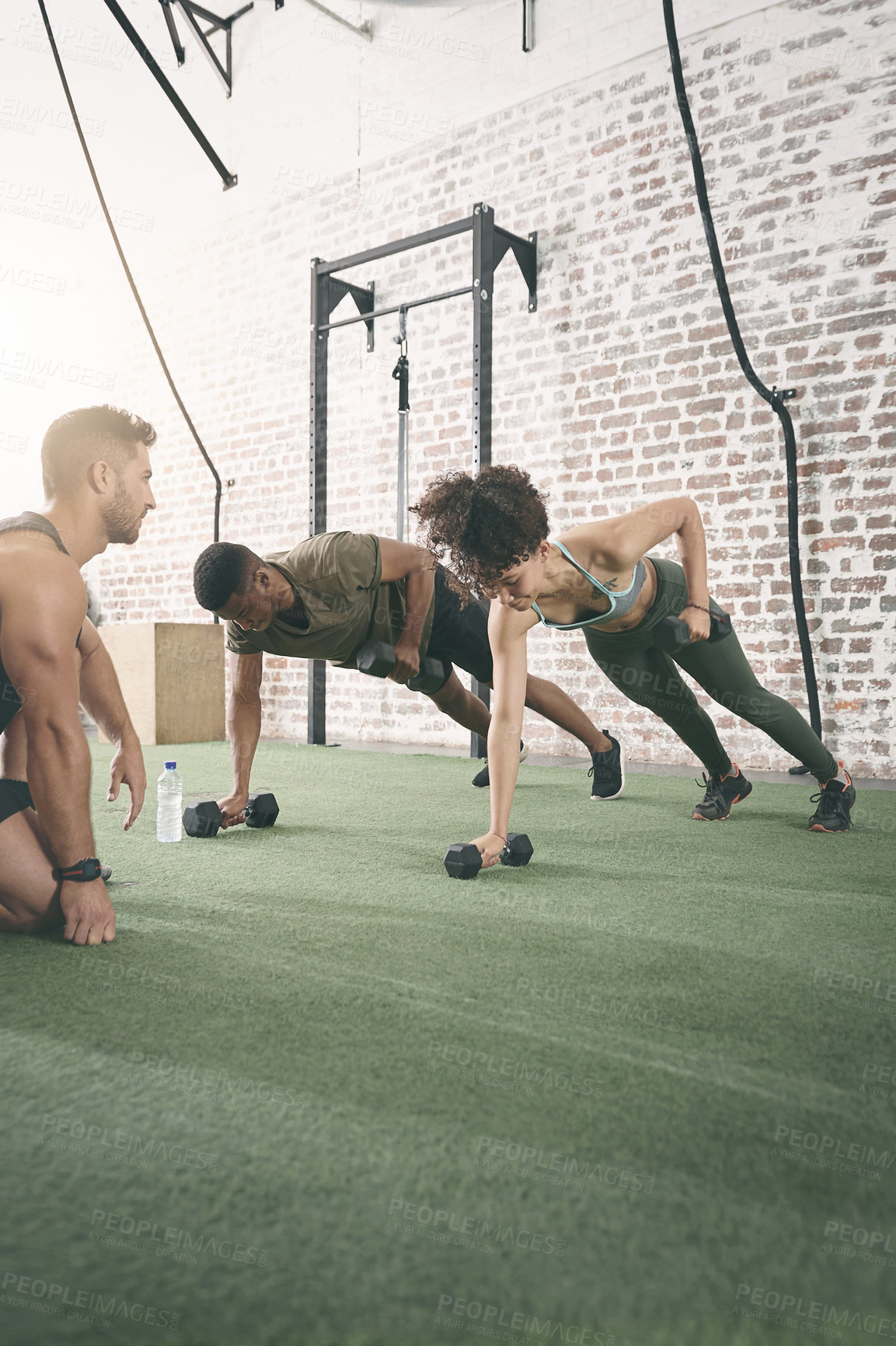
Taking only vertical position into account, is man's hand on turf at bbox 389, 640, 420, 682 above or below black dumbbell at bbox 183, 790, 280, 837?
above

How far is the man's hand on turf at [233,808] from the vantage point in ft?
9.37

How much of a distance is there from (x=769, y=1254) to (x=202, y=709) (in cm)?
536

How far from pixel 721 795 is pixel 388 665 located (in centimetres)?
122

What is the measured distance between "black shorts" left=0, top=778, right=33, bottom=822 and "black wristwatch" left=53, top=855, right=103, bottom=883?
0.51 ft

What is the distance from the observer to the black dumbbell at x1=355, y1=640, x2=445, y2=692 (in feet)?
9.19

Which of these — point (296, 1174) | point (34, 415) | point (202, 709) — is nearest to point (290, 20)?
point (34, 415)

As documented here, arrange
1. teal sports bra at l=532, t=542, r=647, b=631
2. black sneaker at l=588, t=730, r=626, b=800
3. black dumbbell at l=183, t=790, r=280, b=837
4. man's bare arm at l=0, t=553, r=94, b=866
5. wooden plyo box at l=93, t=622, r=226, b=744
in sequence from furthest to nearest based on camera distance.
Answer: wooden plyo box at l=93, t=622, r=226, b=744 → black sneaker at l=588, t=730, r=626, b=800 → black dumbbell at l=183, t=790, r=280, b=837 → teal sports bra at l=532, t=542, r=647, b=631 → man's bare arm at l=0, t=553, r=94, b=866

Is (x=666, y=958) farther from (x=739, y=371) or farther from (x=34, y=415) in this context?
(x=34, y=415)

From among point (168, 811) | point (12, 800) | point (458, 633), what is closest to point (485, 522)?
point (458, 633)

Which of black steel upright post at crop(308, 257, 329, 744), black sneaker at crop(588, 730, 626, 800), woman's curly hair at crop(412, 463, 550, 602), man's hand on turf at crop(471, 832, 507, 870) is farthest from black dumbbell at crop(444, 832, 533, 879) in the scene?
black steel upright post at crop(308, 257, 329, 744)

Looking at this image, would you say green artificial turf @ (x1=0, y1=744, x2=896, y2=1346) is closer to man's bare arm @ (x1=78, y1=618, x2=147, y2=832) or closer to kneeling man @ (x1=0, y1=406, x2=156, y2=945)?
kneeling man @ (x1=0, y1=406, x2=156, y2=945)

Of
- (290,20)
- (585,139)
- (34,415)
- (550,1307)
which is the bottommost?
(550,1307)

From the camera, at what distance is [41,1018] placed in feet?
4.28

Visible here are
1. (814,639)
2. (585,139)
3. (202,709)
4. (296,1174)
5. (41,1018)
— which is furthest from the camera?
(202,709)
